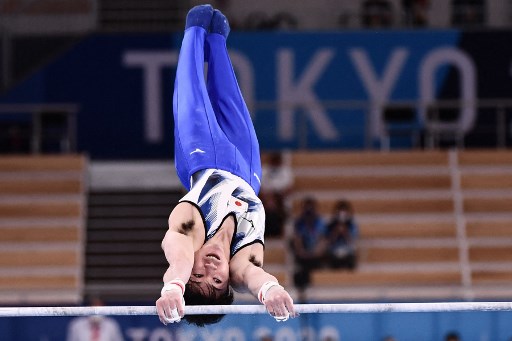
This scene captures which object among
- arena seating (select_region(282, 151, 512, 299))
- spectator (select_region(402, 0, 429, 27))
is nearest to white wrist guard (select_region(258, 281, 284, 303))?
arena seating (select_region(282, 151, 512, 299))

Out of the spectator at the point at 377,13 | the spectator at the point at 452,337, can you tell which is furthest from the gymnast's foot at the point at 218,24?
the spectator at the point at 377,13

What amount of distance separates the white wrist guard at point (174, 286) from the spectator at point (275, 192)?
20.9 feet

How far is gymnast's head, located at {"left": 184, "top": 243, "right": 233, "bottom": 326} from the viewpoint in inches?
214

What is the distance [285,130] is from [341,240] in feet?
10.6

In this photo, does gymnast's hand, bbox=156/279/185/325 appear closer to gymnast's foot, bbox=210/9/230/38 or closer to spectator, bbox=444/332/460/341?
gymnast's foot, bbox=210/9/230/38

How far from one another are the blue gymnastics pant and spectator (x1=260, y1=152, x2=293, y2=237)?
446 centimetres

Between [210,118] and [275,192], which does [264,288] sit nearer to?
[210,118]

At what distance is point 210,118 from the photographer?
6.46 m

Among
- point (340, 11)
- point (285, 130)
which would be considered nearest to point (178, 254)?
point (285, 130)

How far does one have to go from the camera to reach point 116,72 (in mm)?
13773

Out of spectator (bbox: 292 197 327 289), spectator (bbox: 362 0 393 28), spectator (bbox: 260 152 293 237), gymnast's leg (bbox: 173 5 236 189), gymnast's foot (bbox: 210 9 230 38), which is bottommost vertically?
spectator (bbox: 292 197 327 289)

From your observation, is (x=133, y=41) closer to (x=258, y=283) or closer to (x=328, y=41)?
(x=328, y=41)

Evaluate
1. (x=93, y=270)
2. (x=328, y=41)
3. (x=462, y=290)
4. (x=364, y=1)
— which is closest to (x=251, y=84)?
(x=328, y=41)

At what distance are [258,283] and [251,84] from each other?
8.90 meters
